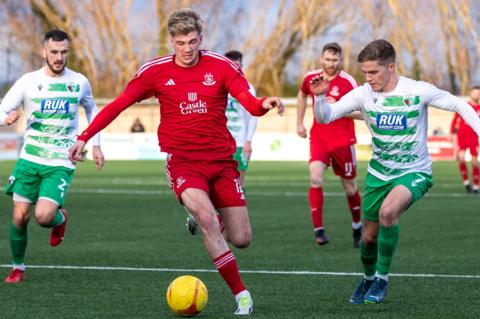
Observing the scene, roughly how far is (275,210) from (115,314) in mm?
10942

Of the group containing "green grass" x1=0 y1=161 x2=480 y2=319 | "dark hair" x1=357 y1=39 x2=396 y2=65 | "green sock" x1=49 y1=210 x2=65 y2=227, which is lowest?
"green grass" x1=0 y1=161 x2=480 y2=319

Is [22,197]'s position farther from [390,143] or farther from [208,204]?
[390,143]

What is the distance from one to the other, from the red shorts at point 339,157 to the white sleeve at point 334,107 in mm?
4907

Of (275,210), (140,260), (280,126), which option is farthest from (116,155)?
(140,260)

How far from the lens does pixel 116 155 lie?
44.7 metres

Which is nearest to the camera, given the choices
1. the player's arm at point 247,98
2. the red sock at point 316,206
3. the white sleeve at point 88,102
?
the player's arm at point 247,98

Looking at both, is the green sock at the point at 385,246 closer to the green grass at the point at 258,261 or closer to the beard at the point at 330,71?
the green grass at the point at 258,261

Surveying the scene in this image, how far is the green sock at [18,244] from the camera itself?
33.7 feet

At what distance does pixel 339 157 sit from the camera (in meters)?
13.9

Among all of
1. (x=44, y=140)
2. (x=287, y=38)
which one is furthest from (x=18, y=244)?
(x=287, y=38)

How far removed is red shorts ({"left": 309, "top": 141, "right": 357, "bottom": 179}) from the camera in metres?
13.9

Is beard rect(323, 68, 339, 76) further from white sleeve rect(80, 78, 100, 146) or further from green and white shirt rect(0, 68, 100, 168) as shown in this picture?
green and white shirt rect(0, 68, 100, 168)

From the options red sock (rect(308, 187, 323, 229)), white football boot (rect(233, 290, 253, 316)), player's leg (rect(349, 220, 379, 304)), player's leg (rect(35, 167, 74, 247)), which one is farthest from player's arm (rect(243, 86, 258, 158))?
white football boot (rect(233, 290, 253, 316))

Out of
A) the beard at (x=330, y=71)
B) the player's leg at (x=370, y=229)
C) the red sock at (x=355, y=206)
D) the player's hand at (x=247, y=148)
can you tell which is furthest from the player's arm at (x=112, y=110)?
the player's hand at (x=247, y=148)
